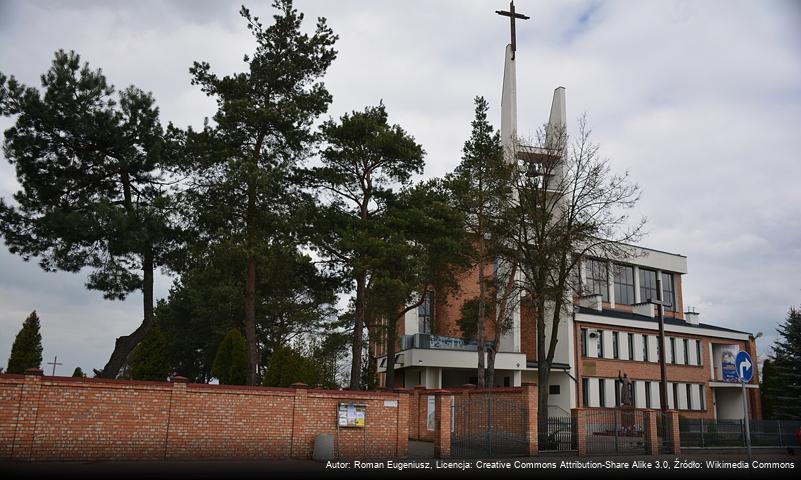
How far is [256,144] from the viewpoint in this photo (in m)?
24.4

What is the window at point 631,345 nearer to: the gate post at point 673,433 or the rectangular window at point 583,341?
A: the rectangular window at point 583,341

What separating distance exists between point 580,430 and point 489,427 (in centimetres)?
417

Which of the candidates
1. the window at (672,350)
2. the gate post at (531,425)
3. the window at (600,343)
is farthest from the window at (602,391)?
the gate post at (531,425)

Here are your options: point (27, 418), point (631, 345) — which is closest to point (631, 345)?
point (631, 345)

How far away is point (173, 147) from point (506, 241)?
1477 cm

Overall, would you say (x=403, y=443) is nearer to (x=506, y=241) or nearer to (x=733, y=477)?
(x=733, y=477)

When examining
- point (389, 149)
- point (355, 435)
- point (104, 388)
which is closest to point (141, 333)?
point (104, 388)

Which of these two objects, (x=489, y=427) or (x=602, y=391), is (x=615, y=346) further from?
(x=489, y=427)

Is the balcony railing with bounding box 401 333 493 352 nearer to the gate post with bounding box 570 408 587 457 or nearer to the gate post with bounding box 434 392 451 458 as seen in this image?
the gate post with bounding box 570 408 587 457

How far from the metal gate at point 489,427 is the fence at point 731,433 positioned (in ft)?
35.0

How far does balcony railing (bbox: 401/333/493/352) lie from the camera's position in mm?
38562

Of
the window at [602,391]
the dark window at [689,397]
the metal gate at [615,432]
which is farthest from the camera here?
the dark window at [689,397]

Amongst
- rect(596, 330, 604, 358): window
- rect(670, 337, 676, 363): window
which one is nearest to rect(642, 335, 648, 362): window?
rect(670, 337, 676, 363): window

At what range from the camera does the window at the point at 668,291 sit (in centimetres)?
5422
